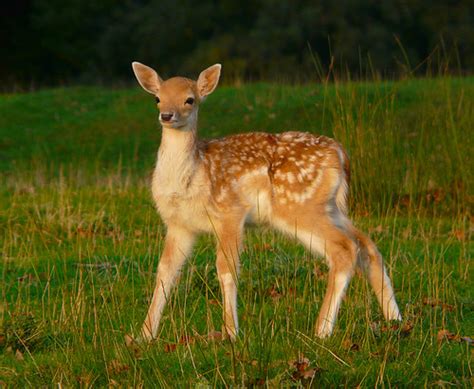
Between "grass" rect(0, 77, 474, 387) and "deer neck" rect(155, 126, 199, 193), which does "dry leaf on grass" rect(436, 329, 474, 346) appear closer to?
"grass" rect(0, 77, 474, 387)

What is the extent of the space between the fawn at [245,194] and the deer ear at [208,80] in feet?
0.33

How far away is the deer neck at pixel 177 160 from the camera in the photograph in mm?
7262

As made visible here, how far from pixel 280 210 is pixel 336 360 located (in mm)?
1867

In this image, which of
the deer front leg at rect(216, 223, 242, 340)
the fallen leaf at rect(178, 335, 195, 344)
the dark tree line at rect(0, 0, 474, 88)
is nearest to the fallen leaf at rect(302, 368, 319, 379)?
the fallen leaf at rect(178, 335, 195, 344)

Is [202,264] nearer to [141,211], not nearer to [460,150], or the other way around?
[141,211]

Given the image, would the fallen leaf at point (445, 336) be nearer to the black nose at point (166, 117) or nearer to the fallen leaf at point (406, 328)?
the fallen leaf at point (406, 328)

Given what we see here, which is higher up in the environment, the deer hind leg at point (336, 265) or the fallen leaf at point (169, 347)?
the deer hind leg at point (336, 265)

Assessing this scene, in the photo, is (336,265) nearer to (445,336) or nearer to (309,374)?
(445,336)

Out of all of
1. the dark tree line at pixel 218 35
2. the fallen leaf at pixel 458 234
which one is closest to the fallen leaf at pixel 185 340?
the fallen leaf at pixel 458 234

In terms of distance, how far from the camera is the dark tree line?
35031mm

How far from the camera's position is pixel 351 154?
39.5 feet

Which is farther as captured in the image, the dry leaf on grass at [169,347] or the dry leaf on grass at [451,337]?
the dry leaf on grass at [451,337]

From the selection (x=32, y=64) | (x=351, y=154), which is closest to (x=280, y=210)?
(x=351, y=154)

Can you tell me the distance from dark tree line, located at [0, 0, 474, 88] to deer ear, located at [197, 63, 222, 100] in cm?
2568
